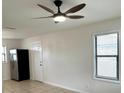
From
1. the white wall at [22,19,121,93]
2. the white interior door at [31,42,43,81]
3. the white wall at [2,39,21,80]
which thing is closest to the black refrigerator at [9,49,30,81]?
the white wall at [2,39,21,80]

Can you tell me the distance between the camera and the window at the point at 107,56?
3.95m

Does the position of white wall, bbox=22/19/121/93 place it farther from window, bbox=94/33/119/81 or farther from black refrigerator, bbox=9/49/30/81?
black refrigerator, bbox=9/49/30/81

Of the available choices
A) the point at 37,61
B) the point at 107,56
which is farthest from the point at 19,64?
the point at 107,56

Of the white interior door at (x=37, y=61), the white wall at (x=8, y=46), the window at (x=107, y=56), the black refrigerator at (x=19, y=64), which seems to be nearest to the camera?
the window at (x=107, y=56)

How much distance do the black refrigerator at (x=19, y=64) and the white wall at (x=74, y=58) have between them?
162 cm

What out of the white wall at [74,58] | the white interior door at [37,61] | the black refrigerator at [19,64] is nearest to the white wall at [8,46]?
the black refrigerator at [19,64]

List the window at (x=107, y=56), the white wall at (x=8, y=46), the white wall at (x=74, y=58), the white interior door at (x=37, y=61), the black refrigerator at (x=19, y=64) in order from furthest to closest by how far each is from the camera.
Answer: the white wall at (x=8, y=46)
the black refrigerator at (x=19, y=64)
the white interior door at (x=37, y=61)
the white wall at (x=74, y=58)
the window at (x=107, y=56)

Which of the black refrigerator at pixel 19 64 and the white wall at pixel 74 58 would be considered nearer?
the white wall at pixel 74 58

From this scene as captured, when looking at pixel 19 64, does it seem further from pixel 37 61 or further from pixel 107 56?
pixel 107 56

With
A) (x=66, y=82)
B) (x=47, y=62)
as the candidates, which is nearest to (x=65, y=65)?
(x=66, y=82)

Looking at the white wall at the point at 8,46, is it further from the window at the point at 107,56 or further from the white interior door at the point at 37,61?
the window at the point at 107,56

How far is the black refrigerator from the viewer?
7.56m

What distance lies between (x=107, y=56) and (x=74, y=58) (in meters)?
1.36

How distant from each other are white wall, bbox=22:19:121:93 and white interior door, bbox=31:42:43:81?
0.37m
